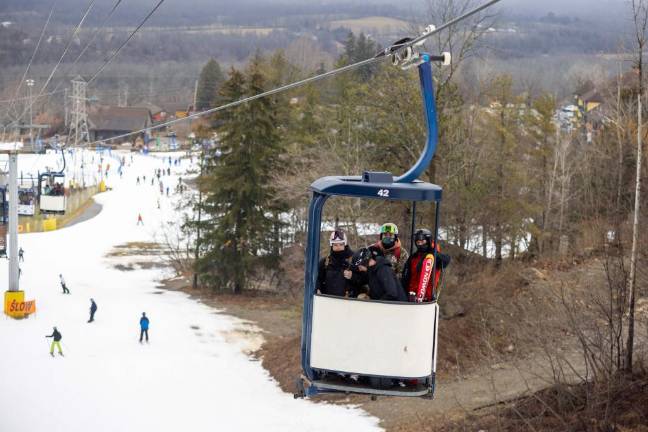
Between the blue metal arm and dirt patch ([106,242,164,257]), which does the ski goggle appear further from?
dirt patch ([106,242,164,257])

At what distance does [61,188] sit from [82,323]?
295 inches

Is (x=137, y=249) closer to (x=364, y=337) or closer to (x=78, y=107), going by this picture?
(x=78, y=107)

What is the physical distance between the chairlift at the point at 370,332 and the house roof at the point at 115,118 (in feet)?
423

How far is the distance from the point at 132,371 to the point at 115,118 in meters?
115

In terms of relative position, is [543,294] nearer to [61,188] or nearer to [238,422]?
[238,422]

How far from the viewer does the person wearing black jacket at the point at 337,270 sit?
32.3 feet

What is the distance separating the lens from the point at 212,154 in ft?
147

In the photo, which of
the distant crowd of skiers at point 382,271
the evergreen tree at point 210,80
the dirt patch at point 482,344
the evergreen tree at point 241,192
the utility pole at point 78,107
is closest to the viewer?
the distant crowd of skiers at point 382,271

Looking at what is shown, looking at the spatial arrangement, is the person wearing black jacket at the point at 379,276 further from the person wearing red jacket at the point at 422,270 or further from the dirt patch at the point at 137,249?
the dirt patch at the point at 137,249

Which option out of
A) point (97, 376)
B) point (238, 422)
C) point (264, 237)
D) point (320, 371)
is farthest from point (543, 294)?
point (264, 237)

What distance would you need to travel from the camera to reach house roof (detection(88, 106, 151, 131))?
136m

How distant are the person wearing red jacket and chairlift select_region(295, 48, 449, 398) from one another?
0.11 m

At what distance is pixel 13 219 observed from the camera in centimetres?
3225

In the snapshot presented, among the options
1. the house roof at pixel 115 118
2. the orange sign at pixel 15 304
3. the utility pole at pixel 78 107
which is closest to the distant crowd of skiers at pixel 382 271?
the orange sign at pixel 15 304
